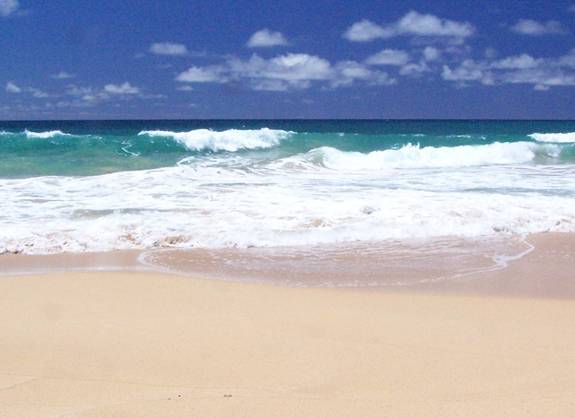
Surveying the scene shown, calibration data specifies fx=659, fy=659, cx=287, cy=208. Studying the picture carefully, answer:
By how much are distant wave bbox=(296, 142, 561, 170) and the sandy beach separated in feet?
50.7

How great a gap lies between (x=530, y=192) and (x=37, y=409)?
1052 centimetres

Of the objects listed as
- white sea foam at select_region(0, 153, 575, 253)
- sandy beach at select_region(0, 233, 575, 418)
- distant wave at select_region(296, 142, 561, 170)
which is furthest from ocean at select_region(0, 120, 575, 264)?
sandy beach at select_region(0, 233, 575, 418)

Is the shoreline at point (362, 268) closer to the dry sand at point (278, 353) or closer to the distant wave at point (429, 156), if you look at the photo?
the dry sand at point (278, 353)

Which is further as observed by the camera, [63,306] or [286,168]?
[286,168]

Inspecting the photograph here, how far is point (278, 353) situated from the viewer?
3.72 metres

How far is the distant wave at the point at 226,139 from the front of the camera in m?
27.8

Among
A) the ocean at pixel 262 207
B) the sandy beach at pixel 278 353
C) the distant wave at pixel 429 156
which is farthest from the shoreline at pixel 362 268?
the distant wave at pixel 429 156

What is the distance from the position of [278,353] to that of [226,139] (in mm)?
25694

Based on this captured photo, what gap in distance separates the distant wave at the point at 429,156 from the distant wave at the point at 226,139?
593 centimetres

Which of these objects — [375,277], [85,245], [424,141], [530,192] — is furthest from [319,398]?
[424,141]

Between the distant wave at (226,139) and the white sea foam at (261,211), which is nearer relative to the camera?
the white sea foam at (261,211)

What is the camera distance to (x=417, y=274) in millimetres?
6094

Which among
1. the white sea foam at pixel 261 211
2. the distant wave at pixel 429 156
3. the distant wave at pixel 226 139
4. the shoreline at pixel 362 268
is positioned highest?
the distant wave at pixel 226 139

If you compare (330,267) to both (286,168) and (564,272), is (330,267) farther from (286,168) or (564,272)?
(286,168)
